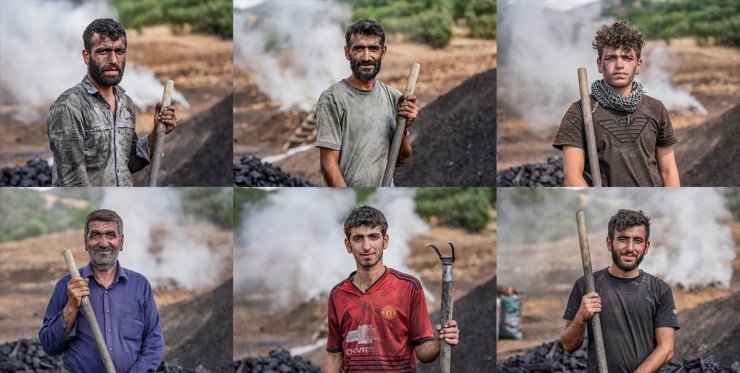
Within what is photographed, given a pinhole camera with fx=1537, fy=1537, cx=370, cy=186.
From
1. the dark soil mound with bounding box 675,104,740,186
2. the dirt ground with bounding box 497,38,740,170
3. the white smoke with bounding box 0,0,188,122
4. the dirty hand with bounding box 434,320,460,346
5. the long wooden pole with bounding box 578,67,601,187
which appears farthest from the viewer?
the dark soil mound with bounding box 675,104,740,186

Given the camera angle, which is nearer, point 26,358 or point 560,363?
point 26,358

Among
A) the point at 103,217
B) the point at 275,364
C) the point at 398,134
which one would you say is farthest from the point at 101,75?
the point at 275,364

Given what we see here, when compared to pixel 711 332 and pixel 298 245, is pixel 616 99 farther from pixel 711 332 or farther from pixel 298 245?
pixel 298 245

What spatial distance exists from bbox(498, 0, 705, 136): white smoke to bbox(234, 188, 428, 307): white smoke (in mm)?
1150

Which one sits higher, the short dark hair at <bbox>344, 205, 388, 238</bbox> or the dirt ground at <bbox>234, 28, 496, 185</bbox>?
the dirt ground at <bbox>234, 28, 496, 185</bbox>

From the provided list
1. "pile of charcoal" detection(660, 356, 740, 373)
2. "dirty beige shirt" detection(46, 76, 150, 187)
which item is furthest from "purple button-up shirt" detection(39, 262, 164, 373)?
"pile of charcoal" detection(660, 356, 740, 373)

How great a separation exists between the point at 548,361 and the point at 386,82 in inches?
86.5

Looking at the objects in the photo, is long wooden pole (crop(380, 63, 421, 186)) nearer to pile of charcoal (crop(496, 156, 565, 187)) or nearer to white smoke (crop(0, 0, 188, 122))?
pile of charcoal (crop(496, 156, 565, 187))

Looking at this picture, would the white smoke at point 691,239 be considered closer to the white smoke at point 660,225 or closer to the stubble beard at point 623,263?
the white smoke at point 660,225

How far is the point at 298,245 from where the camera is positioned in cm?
1034

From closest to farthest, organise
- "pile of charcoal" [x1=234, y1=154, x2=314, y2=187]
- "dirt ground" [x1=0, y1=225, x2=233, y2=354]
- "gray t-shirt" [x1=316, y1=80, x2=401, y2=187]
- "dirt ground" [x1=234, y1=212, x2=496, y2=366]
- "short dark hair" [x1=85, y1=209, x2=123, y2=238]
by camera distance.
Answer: "short dark hair" [x1=85, y1=209, x2=123, y2=238] → "gray t-shirt" [x1=316, y1=80, x2=401, y2=187] → "dirt ground" [x1=0, y1=225, x2=233, y2=354] → "dirt ground" [x1=234, y1=212, x2=496, y2=366] → "pile of charcoal" [x1=234, y1=154, x2=314, y2=187]

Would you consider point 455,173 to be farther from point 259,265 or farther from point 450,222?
point 259,265

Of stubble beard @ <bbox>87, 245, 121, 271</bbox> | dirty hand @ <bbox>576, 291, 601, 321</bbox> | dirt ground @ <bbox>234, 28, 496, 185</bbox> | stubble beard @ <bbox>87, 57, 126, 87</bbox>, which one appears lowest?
dirty hand @ <bbox>576, 291, 601, 321</bbox>

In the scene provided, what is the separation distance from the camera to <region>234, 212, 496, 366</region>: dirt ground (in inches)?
405
